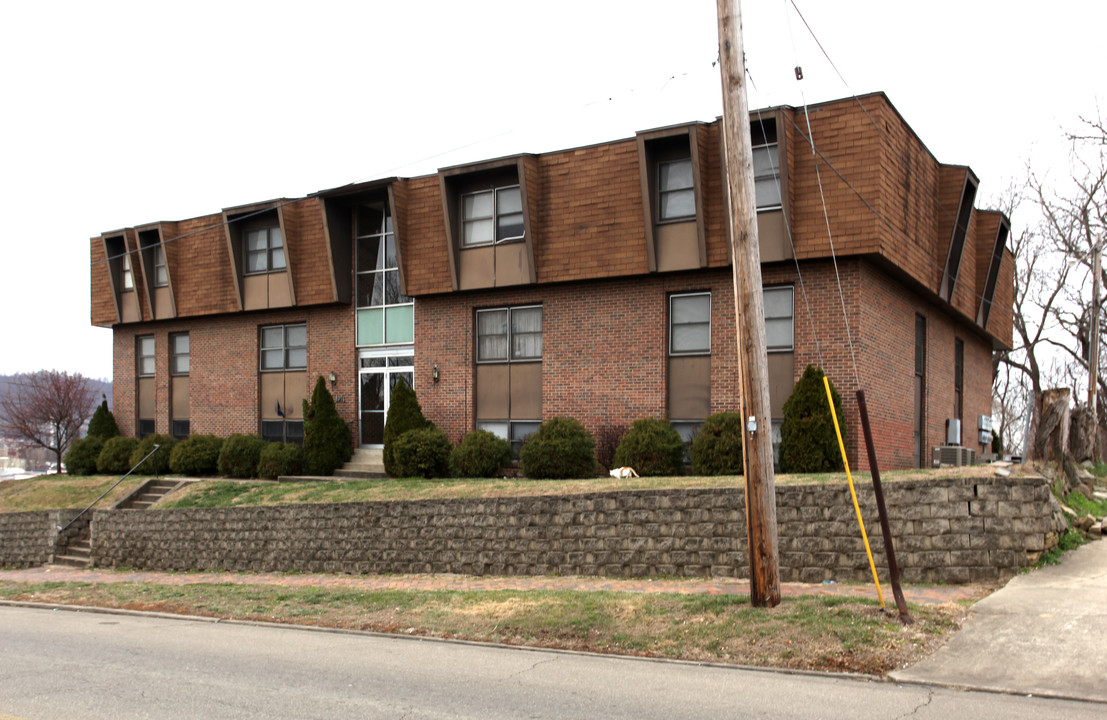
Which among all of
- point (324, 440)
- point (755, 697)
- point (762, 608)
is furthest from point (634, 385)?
point (755, 697)

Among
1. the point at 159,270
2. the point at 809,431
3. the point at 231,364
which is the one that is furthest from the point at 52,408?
the point at 809,431

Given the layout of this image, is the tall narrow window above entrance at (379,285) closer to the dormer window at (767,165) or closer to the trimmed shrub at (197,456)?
the trimmed shrub at (197,456)

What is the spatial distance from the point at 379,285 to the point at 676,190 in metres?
9.08

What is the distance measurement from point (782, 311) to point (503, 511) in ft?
24.6

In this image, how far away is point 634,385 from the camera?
2059 cm

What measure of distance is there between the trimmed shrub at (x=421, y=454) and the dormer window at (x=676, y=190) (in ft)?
24.3

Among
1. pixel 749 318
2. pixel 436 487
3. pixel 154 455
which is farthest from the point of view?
pixel 154 455

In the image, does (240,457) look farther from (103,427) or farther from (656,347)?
(656,347)

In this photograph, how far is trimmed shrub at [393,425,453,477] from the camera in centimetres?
2172

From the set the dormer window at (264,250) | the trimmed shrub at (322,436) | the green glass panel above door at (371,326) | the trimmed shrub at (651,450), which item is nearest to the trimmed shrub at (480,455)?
the trimmed shrub at (651,450)

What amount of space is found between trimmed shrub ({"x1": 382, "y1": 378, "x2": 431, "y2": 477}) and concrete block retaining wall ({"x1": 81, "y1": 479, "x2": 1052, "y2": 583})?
396 cm

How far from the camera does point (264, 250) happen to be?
26656mm

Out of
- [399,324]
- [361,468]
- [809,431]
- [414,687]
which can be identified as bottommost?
[414,687]

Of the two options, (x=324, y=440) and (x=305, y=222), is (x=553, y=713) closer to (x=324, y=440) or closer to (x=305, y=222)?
(x=324, y=440)
